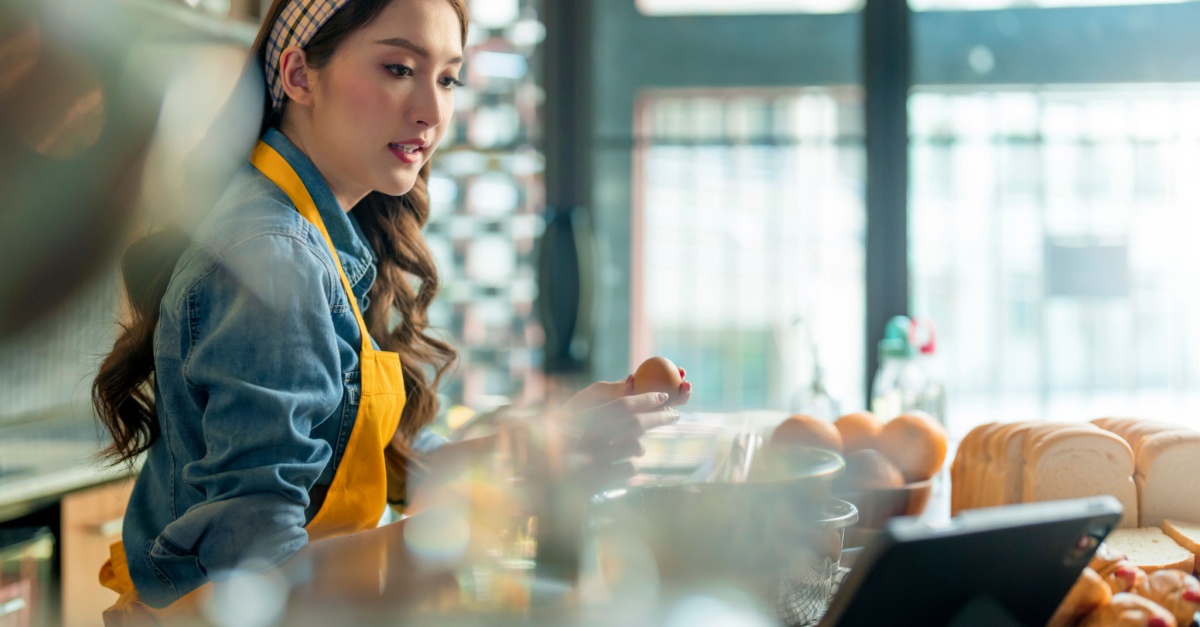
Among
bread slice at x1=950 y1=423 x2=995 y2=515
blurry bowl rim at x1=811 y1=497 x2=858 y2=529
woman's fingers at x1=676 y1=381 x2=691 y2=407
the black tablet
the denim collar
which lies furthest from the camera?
bread slice at x1=950 y1=423 x2=995 y2=515

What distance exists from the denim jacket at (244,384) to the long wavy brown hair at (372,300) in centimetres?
9

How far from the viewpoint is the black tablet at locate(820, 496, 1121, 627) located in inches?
19.4

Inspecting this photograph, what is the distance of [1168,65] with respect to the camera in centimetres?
331

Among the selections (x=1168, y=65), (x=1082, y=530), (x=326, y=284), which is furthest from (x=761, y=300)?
(x=1082, y=530)

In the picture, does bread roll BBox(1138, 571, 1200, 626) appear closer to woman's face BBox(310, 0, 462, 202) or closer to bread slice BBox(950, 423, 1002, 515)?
bread slice BBox(950, 423, 1002, 515)

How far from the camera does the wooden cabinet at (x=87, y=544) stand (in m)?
1.79

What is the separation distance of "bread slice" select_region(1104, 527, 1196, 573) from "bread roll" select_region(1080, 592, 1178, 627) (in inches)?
5.4

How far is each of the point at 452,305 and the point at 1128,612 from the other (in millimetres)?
3035

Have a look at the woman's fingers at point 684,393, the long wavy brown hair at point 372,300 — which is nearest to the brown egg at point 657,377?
the woman's fingers at point 684,393

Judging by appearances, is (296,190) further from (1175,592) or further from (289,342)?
(1175,592)

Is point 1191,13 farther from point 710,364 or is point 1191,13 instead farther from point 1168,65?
point 710,364

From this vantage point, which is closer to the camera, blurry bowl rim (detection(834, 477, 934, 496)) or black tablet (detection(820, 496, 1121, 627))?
black tablet (detection(820, 496, 1121, 627))

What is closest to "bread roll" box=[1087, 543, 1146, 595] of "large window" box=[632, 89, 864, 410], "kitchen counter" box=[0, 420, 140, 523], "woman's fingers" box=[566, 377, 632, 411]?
"woman's fingers" box=[566, 377, 632, 411]

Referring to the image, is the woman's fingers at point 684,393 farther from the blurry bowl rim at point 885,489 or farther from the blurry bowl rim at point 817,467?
the blurry bowl rim at point 885,489
